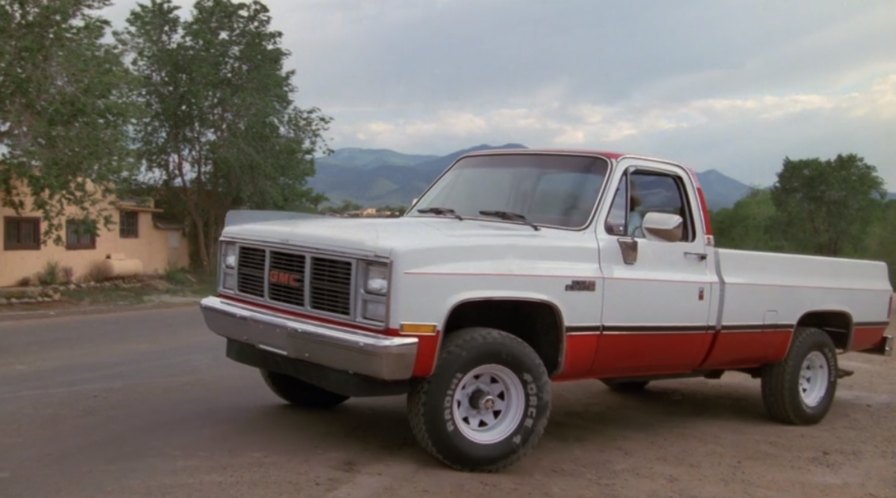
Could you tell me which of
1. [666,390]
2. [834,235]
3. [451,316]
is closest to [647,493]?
[451,316]

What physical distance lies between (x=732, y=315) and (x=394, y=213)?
9.59 feet

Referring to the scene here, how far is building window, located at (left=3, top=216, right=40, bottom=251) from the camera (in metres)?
25.0

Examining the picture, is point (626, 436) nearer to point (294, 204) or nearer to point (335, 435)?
point (335, 435)

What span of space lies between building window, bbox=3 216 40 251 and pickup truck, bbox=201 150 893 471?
68.7 ft

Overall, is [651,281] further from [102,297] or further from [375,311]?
[102,297]

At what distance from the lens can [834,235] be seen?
55.7 metres

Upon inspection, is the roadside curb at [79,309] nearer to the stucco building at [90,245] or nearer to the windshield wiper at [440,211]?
the stucco building at [90,245]

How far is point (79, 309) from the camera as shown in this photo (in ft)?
64.0

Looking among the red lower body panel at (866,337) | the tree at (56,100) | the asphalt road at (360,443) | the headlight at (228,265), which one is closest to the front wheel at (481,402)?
the asphalt road at (360,443)

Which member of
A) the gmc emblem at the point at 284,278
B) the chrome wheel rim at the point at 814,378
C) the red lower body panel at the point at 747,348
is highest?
the gmc emblem at the point at 284,278

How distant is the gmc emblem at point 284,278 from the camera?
5.67 m

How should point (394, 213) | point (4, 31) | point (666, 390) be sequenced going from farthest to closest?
point (4, 31) → point (666, 390) → point (394, 213)

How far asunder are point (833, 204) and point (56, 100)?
4820 centimetres

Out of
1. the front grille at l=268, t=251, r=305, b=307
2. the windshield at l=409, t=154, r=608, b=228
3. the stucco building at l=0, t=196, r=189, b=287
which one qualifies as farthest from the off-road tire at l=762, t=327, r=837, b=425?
the stucco building at l=0, t=196, r=189, b=287
